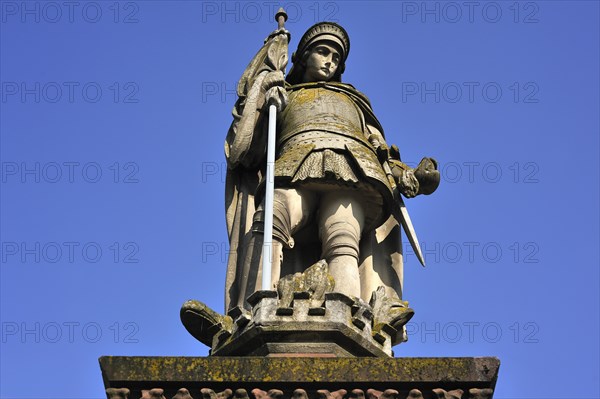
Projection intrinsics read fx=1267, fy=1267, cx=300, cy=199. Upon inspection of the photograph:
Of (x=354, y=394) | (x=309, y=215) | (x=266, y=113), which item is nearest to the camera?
(x=354, y=394)

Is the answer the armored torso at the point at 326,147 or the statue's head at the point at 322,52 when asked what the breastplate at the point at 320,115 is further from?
the statue's head at the point at 322,52

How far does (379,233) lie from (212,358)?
151 inches

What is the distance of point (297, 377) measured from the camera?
9.59m

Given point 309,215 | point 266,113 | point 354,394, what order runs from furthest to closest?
point 266,113 < point 309,215 < point 354,394

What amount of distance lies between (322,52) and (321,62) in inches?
5.4

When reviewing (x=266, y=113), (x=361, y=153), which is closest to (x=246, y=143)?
(x=266, y=113)

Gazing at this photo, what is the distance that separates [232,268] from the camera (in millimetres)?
12539

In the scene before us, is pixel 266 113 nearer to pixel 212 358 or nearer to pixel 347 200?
pixel 347 200

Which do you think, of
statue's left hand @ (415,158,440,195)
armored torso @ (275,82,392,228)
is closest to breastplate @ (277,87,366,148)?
armored torso @ (275,82,392,228)

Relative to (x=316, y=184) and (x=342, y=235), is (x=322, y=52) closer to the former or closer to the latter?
(x=316, y=184)

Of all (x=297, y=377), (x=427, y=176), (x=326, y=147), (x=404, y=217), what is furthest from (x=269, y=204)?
(x=297, y=377)

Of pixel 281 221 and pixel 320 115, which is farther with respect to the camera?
pixel 320 115

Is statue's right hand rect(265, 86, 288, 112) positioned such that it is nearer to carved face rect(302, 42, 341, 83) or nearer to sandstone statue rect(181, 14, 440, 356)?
sandstone statue rect(181, 14, 440, 356)

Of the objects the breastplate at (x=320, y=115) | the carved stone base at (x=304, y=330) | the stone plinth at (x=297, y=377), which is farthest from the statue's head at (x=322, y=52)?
the stone plinth at (x=297, y=377)
